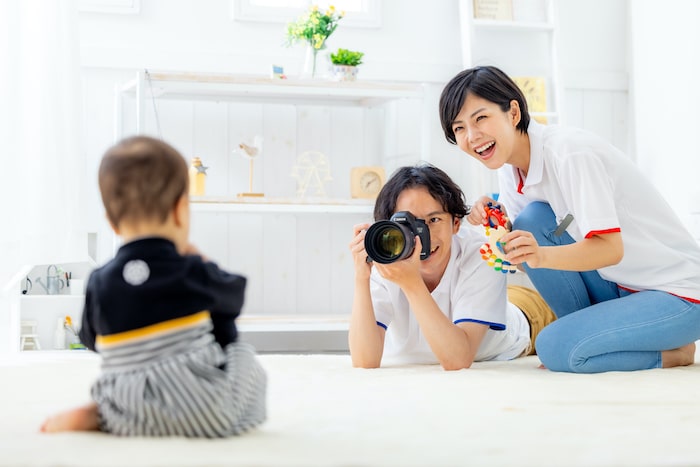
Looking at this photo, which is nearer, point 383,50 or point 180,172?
point 180,172

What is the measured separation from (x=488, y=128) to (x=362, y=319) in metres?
0.44

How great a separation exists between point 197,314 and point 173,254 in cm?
7

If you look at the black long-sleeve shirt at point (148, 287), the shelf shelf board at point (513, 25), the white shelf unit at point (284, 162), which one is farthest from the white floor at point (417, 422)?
the shelf shelf board at point (513, 25)

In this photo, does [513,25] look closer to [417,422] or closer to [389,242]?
[389,242]

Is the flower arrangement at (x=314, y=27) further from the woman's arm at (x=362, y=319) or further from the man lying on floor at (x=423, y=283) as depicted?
the woman's arm at (x=362, y=319)

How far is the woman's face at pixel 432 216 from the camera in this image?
1619 millimetres

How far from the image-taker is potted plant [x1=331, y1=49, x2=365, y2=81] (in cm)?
257

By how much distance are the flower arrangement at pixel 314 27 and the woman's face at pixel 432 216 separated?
3.58 ft

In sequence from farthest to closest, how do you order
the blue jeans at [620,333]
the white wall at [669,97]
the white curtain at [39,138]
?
the white wall at [669,97], the white curtain at [39,138], the blue jeans at [620,333]

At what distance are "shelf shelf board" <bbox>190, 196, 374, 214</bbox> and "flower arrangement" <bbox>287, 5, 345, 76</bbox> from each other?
42cm

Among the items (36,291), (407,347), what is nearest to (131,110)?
(36,291)

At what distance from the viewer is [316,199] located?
8.33 feet

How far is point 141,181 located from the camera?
835 millimetres

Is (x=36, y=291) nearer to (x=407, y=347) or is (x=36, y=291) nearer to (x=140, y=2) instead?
(x=140, y=2)
